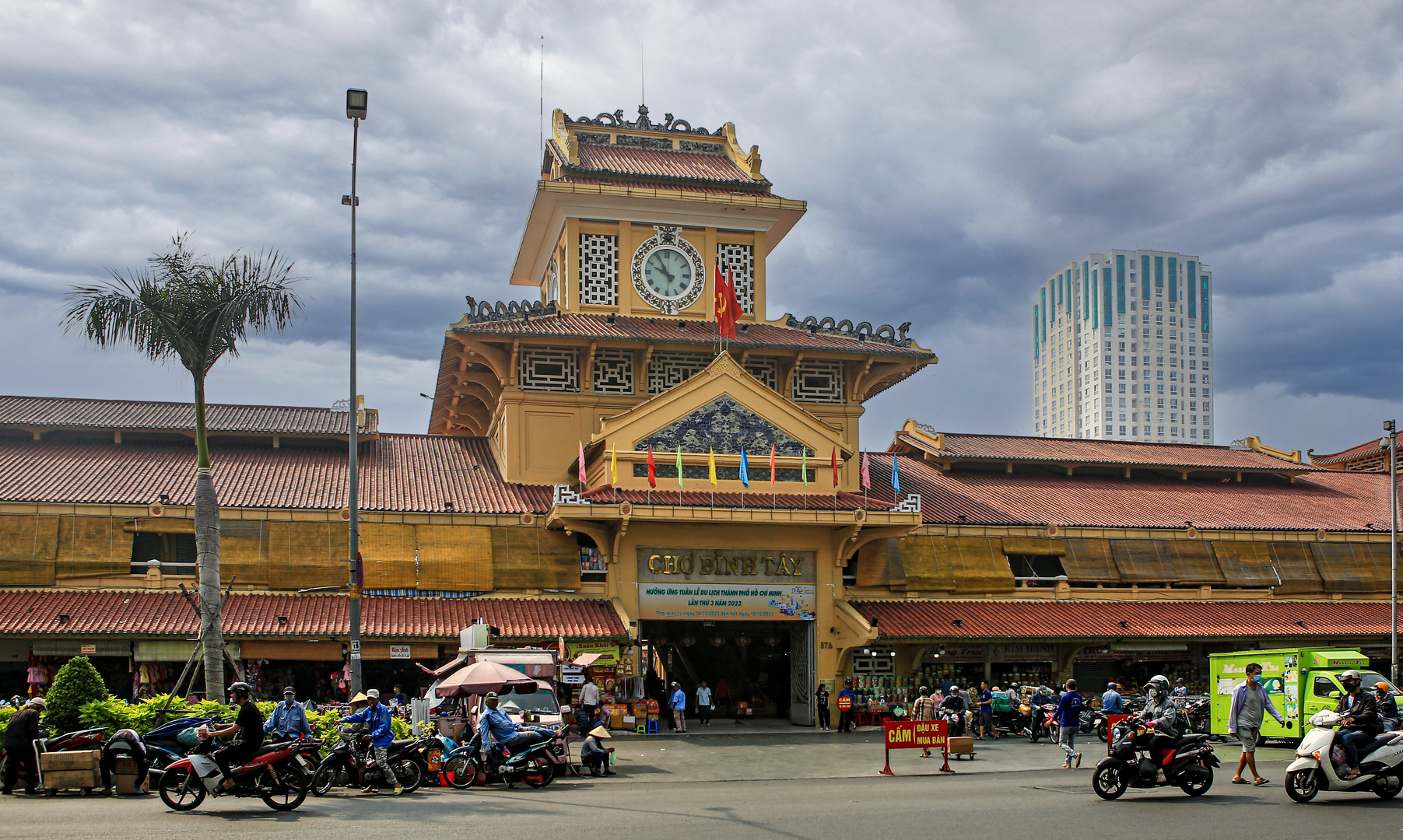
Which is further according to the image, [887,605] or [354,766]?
[887,605]

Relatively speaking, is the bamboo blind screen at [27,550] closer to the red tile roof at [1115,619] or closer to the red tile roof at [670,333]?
the red tile roof at [670,333]

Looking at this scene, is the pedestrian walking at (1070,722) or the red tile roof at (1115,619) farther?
the red tile roof at (1115,619)

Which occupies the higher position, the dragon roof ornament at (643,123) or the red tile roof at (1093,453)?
the dragon roof ornament at (643,123)

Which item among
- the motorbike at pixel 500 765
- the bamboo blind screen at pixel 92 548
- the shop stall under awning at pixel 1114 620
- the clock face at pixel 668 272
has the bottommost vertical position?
the motorbike at pixel 500 765

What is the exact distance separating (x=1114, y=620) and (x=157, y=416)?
1116 inches

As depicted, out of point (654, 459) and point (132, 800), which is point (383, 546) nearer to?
point (654, 459)

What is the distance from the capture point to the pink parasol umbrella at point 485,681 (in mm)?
24297

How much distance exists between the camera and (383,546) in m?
33.4

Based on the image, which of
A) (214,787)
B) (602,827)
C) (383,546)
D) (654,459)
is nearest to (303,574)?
(383,546)

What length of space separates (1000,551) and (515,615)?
587 inches

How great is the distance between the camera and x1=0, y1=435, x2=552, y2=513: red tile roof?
33.5 m

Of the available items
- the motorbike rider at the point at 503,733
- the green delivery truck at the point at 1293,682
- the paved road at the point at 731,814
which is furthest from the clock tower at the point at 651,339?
the paved road at the point at 731,814

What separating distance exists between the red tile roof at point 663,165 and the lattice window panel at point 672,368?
600cm

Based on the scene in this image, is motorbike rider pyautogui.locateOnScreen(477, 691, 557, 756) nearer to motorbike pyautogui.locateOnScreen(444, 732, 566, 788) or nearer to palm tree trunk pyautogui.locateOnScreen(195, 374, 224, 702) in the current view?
motorbike pyautogui.locateOnScreen(444, 732, 566, 788)
